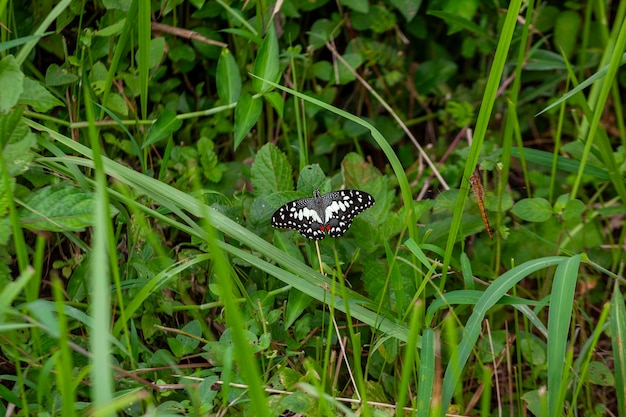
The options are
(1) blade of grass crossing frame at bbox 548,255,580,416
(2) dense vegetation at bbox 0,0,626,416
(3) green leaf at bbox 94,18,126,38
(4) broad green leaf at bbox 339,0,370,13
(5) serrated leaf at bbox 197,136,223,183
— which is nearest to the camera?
(1) blade of grass crossing frame at bbox 548,255,580,416

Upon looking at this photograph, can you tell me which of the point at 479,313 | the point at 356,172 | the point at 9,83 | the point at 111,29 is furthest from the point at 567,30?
the point at 9,83

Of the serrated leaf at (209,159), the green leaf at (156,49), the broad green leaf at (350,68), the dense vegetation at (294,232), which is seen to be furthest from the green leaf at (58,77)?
the broad green leaf at (350,68)

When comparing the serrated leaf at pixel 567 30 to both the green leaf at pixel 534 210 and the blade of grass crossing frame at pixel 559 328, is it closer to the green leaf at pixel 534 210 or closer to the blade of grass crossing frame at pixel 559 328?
Answer: the green leaf at pixel 534 210

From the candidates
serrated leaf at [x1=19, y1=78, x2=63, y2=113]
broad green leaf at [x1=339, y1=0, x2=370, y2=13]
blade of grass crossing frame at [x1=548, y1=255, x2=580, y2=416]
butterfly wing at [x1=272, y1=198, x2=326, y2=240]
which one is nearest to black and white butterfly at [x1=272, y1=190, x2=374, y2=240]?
butterfly wing at [x1=272, y1=198, x2=326, y2=240]

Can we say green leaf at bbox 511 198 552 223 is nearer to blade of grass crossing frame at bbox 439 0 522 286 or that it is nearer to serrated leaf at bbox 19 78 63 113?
blade of grass crossing frame at bbox 439 0 522 286

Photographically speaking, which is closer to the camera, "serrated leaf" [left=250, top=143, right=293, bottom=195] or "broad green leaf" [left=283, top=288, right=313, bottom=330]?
"broad green leaf" [left=283, top=288, right=313, bottom=330]

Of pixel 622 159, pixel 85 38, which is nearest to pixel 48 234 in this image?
pixel 85 38

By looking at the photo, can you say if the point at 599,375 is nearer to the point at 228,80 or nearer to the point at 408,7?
the point at 228,80
